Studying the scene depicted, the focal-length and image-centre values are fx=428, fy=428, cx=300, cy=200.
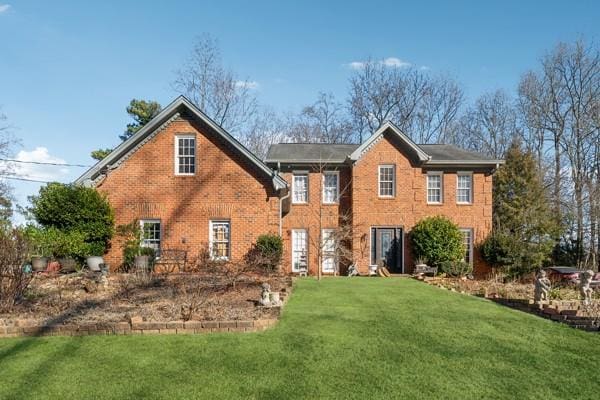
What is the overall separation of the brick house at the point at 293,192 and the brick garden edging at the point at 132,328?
947cm

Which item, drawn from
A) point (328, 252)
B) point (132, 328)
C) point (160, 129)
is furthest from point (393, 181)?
point (132, 328)

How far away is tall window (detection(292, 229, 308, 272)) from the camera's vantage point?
21700 millimetres

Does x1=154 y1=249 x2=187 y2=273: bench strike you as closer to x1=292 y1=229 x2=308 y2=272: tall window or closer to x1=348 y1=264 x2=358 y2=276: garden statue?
x1=292 y1=229 x2=308 y2=272: tall window

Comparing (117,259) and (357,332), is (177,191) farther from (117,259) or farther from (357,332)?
(357,332)

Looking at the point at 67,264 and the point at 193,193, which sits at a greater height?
the point at 193,193

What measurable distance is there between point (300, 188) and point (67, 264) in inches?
443

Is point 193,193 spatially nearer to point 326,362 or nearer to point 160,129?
point 160,129

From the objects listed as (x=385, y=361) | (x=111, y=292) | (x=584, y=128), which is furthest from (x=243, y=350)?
(x=584, y=128)

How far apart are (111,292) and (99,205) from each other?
21.6ft

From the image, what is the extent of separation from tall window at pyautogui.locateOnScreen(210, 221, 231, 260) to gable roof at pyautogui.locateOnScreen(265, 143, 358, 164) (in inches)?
218

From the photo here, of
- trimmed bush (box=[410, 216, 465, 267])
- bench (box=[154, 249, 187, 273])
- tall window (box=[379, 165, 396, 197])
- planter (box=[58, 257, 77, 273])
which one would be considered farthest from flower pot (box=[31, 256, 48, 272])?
trimmed bush (box=[410, 216, 465, 267])

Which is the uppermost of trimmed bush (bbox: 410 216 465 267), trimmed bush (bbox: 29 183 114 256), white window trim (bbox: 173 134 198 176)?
white window trim (bbox: 173 134 198 176)

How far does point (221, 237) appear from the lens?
17.1m

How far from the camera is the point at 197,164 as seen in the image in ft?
56.6
